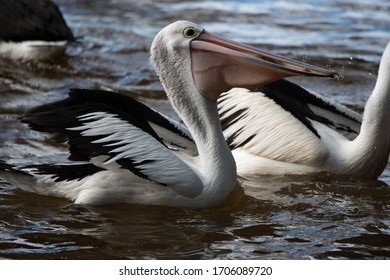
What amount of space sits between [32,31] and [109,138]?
4.63 metres

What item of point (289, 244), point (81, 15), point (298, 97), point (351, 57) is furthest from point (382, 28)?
point (289, 244)

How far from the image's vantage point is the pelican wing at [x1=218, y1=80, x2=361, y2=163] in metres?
5.34

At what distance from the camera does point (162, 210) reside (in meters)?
4.66

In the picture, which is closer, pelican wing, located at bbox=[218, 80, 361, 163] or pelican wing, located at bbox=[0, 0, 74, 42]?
pelican wing, located at bbox=[218, 80, 361, 163]

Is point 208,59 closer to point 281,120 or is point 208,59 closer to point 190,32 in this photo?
point 190,32

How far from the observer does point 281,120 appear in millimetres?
5418

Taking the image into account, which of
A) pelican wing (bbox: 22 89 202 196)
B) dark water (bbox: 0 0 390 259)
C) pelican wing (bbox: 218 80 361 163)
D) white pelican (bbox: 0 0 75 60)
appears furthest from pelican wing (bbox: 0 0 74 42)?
pelican wing (bbox: 22 89 202 196)

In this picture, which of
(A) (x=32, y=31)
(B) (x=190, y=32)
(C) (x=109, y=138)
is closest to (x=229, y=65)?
(B) (x=190, y=32)

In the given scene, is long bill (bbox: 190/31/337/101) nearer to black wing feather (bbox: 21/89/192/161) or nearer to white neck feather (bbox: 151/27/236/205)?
white neck feather (bbox: 151/27/236/205)

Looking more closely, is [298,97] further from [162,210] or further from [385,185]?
[162,210]

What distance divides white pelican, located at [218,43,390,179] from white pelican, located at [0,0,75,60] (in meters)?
3.52

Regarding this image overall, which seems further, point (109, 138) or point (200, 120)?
point (200, 120)

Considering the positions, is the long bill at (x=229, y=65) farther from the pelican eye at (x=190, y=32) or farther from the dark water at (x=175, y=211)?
the dark water at (x=175, y=211)

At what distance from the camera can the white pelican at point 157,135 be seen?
441 cm
